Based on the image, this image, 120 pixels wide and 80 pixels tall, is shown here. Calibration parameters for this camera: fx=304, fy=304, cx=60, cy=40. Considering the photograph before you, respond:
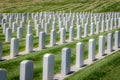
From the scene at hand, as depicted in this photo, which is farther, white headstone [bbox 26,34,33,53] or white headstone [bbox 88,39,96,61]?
white headstone [bbox 26,34,33,53]

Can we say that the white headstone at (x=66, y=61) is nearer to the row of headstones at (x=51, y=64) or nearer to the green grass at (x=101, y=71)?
the row of headstones at (x=51, y=64)

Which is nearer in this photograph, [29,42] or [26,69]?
[26,69]

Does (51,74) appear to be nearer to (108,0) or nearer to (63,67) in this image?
(63,67)

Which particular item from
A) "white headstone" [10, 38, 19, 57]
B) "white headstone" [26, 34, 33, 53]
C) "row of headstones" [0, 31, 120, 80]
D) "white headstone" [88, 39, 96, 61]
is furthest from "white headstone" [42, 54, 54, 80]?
"white headstone" [26, 34, 33, 53]

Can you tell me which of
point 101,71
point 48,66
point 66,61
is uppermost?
point 48,66

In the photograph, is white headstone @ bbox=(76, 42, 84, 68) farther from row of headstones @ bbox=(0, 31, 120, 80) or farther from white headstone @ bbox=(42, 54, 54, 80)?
white headstone @ bbox=(42, 54, 54, 80)

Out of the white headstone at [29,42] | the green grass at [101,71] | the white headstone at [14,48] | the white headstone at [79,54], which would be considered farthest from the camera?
the white headstone at [29,42]

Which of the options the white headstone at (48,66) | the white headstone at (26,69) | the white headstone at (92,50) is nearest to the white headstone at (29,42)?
the white headstone at (92,50)

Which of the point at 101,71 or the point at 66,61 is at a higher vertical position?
the point at 66,61

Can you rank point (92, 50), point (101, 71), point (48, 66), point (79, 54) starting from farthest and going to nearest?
point (92, 50)
point (79, 54)
point (101, 71)
point (48, 66)

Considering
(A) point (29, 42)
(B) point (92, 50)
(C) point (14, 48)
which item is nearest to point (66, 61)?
(B) point (92, 50)

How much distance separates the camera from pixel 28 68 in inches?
242

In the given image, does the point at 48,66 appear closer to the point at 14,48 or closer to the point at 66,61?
the point at 66,61

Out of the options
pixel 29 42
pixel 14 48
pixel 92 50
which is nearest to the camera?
pixel 92 50
